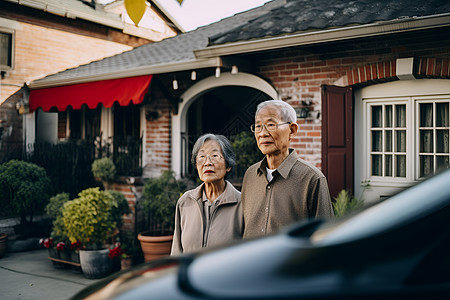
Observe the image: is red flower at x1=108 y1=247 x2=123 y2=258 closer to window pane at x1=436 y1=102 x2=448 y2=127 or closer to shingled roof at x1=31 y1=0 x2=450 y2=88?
shingled roof at x1=31 y1=0 x2=450 y2=88

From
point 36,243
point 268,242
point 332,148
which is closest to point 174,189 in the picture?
point 332,148

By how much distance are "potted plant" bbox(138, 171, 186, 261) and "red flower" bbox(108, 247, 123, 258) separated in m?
0.34

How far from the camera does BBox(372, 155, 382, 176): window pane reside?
6.62 metres

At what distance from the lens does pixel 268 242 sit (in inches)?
37.4

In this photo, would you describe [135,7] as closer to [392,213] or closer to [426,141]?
[392,213]

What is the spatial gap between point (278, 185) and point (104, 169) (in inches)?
254

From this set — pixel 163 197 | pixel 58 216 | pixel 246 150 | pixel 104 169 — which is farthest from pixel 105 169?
pixel 246 150

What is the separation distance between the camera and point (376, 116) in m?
6.59

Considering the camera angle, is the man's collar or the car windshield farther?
the man's collar

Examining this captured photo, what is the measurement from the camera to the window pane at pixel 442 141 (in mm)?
6070

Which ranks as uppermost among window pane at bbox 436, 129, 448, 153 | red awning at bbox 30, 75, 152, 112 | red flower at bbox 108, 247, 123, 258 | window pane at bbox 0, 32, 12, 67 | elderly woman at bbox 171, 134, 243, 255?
window pane at bbox 0, 32, 12, 67

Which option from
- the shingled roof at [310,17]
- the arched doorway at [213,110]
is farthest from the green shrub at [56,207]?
the shingled roof at [310,17]

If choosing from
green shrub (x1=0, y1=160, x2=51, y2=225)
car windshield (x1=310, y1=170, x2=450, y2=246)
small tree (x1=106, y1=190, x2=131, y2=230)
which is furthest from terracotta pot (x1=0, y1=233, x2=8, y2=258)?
car windshield (x1=310, y1=170, x2=450, y2=246)

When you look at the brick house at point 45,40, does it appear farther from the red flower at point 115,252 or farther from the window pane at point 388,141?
the window pane at point 388,141
